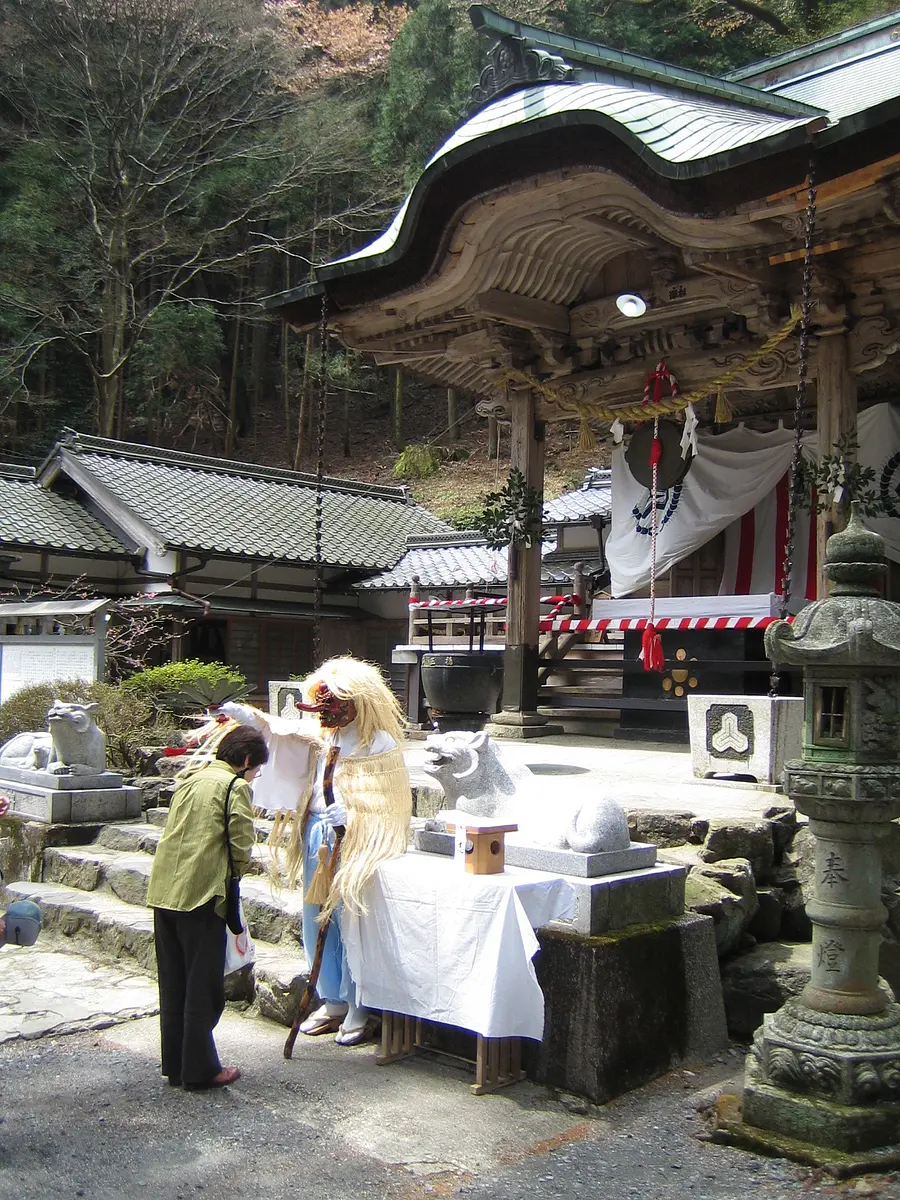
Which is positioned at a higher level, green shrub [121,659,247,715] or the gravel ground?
green shrub [121,659,247,715]

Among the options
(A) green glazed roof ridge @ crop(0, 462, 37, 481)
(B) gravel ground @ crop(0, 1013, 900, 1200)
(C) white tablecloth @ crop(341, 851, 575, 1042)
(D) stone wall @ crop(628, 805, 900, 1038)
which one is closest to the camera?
(B) gravel ground @ crop(0, 1013, 900, 1200)

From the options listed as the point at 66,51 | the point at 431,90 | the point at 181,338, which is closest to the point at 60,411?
the point at 181,338

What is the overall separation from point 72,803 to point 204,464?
50.5 ft

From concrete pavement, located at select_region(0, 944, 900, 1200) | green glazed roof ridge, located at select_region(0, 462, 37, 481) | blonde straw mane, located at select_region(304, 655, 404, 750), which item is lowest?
concrete pavement, located at select_region(0, 944, 900, 1200)

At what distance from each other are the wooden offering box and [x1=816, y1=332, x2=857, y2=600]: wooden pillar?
4.97m

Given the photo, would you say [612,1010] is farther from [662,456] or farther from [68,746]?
[662,456]

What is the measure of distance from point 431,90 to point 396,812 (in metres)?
29.9

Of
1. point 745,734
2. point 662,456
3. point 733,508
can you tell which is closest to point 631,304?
point 662,456

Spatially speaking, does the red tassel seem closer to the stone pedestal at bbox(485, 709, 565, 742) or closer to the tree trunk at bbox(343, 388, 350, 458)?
the stone pedestal at bbox(485, 709, 565, 742)

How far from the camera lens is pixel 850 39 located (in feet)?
40.7

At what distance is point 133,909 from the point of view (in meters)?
6.78

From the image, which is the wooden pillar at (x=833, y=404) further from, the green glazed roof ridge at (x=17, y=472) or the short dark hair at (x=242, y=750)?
the green glazed roof ridge at (x=17, y=472)

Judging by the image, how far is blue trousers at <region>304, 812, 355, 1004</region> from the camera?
4.90m

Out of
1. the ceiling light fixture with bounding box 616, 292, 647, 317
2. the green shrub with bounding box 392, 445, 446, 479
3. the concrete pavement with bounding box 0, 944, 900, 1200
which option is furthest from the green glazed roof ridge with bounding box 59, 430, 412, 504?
the concrete pavement with bounding box 0, 944, 900, 1200
